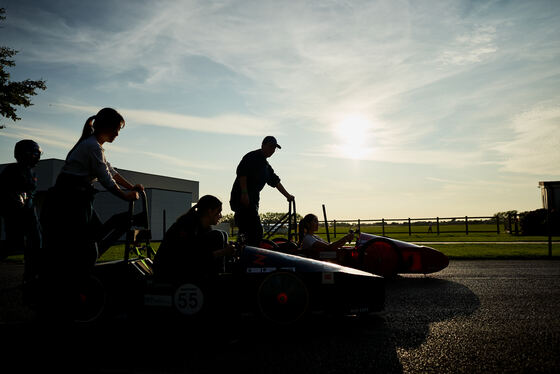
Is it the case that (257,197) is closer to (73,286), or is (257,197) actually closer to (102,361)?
(73,286)

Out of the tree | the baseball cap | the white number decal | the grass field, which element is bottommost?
the grass field

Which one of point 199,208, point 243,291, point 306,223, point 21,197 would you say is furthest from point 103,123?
point 306,223

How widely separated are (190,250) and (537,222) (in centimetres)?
2625

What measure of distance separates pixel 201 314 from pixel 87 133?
171cm

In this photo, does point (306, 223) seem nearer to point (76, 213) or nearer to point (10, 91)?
point (76, 213)

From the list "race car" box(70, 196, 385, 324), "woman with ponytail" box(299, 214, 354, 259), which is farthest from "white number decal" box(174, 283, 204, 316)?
"woman with ponytail" box(299, 214, 354, 259)

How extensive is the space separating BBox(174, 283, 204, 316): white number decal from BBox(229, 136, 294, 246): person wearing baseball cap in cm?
212

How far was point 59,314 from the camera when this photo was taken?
3.03 metres

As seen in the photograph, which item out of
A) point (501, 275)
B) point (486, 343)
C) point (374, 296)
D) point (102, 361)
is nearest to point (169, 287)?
point (102, 361)

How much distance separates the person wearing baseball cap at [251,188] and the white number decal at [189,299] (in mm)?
2118

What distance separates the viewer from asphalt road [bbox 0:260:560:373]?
248cm

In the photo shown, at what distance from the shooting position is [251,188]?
5734 mm

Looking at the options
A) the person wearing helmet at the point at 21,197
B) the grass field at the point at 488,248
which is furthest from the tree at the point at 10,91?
the person wearing helmet at the point at 21,197

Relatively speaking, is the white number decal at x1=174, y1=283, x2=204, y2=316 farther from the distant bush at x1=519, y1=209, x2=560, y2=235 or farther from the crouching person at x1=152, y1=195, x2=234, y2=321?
the distant bush at x1=519, y1=209, x2=560, y2=235
